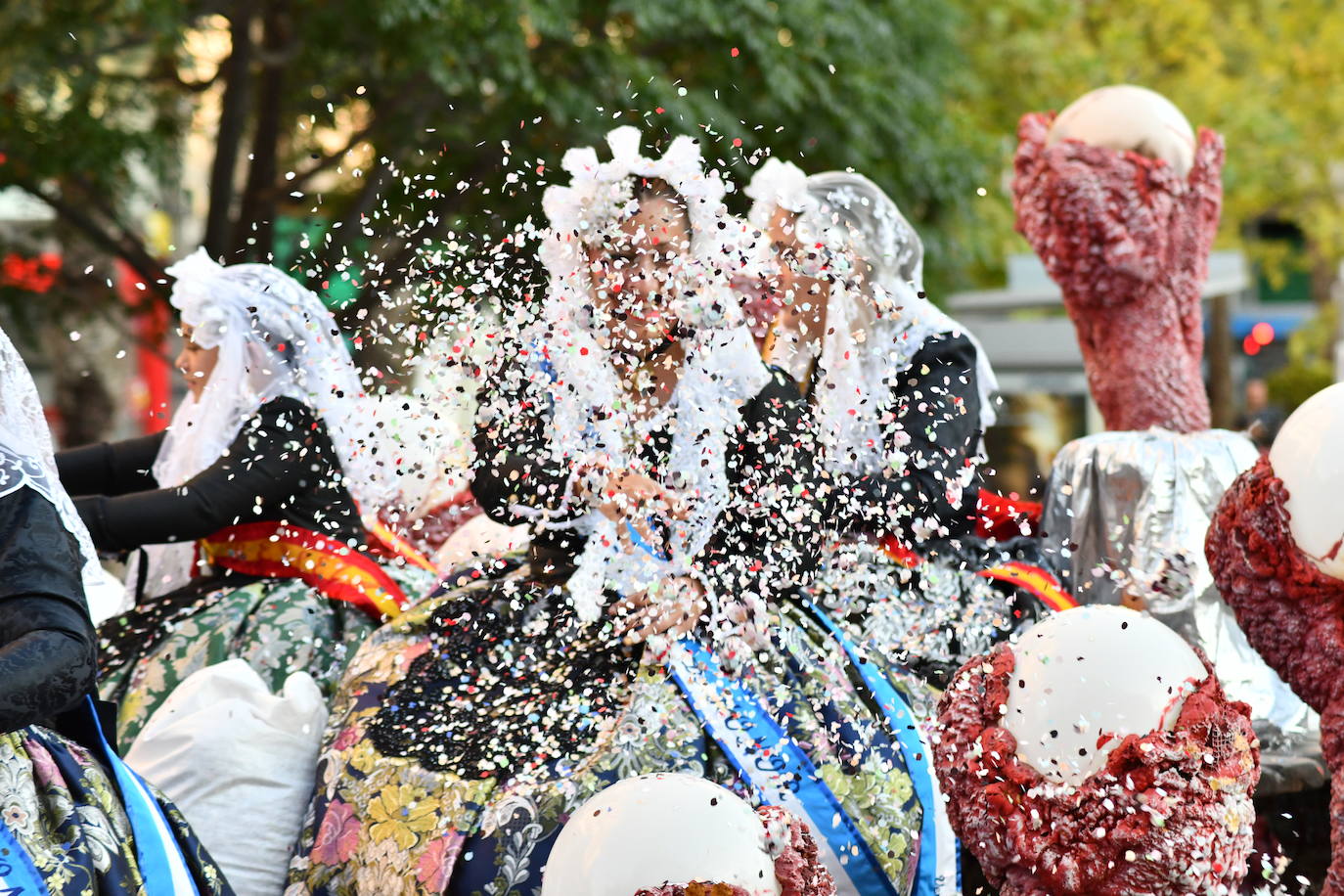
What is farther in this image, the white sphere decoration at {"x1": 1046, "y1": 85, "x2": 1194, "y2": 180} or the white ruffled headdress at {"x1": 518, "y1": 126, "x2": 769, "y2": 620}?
the white sphere decoration at {"x1": 1046, "y1": 85, "x2": 1194, "y2": 180}

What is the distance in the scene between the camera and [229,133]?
864 cm

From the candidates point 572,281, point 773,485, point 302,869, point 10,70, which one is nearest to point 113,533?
point 302,869

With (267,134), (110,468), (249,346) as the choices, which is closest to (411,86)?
(267,134)

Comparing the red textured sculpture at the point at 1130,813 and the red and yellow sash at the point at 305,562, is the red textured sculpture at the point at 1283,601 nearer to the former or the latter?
the red textured sculpture at the point at 1130,813

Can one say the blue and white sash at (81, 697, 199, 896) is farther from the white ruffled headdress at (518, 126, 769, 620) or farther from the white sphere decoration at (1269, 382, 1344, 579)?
the white sphere decoration at (1269, 382, 1344, 579)

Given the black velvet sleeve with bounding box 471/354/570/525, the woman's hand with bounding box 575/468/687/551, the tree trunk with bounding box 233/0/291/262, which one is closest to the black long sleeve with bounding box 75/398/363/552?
the black velvet sleeve with bounding box 471/354/570/525

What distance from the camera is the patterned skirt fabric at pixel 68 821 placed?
7.86 feet

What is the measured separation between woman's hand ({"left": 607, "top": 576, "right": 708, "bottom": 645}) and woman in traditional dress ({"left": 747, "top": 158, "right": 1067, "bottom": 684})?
0.27 m

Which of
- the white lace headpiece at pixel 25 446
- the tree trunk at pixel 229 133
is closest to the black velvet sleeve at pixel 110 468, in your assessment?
the white lace headpiece at pixel 25 446

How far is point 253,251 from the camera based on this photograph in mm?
4117

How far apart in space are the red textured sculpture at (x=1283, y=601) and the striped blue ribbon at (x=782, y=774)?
785 millimetres

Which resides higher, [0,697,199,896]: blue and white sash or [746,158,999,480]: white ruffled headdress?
[746,158,999,480]: white ruffled headdress

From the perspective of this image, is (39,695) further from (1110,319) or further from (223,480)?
(1110,319)

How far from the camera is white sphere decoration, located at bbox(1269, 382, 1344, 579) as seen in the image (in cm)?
246
